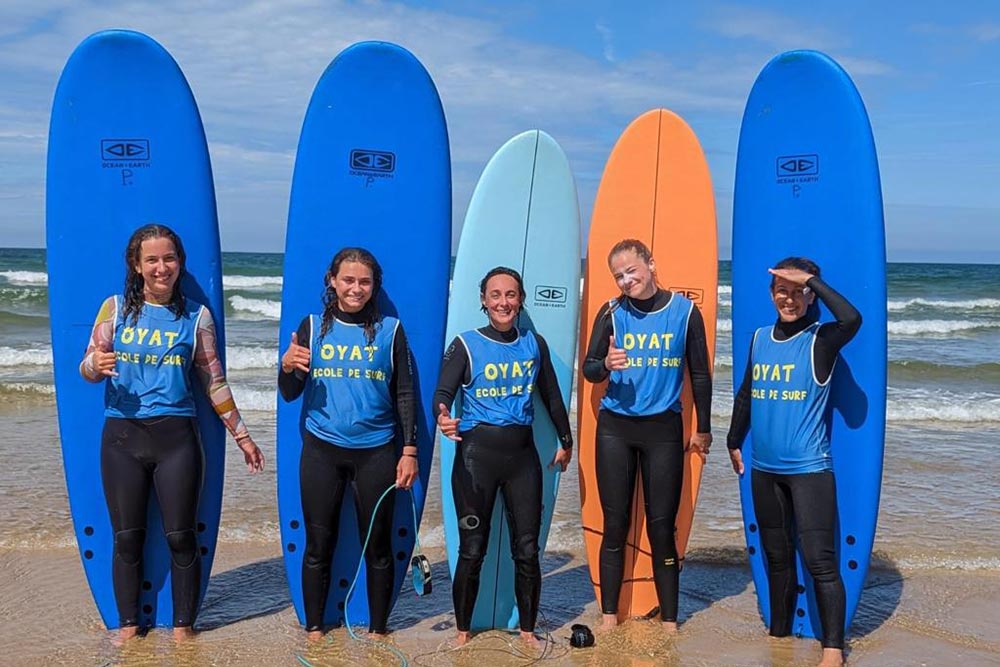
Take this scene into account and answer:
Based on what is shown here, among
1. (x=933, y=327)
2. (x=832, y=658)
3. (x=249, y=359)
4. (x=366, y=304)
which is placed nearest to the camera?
(x=832, y=658)

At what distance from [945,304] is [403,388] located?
21.9 m

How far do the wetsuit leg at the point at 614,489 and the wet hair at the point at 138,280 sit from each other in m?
1.74

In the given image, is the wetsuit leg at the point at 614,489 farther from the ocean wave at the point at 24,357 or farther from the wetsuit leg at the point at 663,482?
the ocean wave at the point at 24,357

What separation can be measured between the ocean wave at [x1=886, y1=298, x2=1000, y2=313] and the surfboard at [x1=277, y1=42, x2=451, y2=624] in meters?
19.0

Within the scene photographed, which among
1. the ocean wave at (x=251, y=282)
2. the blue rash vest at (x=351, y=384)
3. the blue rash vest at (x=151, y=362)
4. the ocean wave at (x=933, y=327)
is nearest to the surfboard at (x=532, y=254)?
the blue rash vest at (x=351, y=384)

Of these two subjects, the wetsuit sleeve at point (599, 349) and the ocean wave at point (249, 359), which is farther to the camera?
the ocean wave at point (249, 359)

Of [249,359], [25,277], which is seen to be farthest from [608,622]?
[25,277]

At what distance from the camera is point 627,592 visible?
3.85m

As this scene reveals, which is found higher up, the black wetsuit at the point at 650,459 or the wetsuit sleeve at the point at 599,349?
the wetsuit sleeve at the point at 599,349

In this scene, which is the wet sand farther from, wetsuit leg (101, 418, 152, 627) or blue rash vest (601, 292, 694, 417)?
blue rash vest (601, 292, 694, 417)

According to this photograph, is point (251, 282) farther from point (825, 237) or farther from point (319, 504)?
point (825, 237)

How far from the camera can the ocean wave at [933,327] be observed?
53.5ft

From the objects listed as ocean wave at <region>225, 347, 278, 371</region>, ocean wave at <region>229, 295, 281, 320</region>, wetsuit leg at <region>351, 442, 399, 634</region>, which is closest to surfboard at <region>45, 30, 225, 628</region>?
wetsuit leg at <region>351, 442, 399, 634</region>

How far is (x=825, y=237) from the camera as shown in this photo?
12.2 ft
